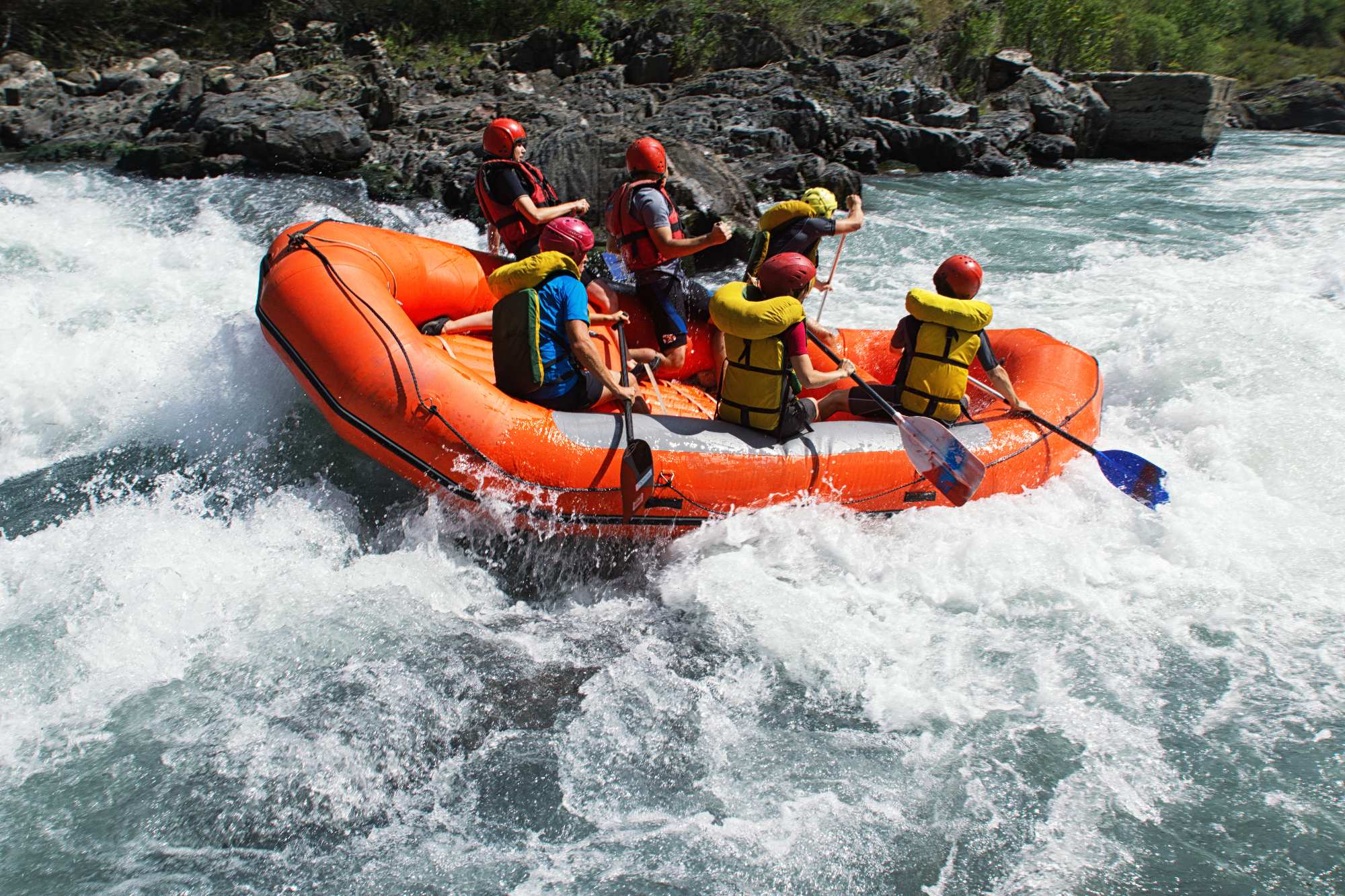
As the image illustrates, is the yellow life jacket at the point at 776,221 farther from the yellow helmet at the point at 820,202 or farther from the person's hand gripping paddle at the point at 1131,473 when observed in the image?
the person's hand gripping paddle at the point at 1131,473

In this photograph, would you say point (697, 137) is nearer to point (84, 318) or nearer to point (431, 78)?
point (431, 78)

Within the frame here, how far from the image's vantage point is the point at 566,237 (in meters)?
4.04

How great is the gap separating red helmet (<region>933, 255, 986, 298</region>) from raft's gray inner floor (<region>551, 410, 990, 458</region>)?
2.18 ft

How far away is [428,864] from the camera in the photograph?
2.73m

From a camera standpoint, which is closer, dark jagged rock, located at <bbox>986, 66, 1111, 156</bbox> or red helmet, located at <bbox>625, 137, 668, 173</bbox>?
red helmet, located at <bbox>625, 137, 668, 173</bbox>

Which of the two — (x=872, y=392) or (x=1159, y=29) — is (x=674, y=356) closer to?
(x=872, y=392)

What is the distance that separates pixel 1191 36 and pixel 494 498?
2766 cm

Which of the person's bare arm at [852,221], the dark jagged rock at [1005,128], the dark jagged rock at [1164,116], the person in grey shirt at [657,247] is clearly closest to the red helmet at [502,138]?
the person in grey shirt at [657,247]

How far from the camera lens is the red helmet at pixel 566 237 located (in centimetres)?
405

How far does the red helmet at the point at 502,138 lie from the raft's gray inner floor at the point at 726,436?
1.94 metres

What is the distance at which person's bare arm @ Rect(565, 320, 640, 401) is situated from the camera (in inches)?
150

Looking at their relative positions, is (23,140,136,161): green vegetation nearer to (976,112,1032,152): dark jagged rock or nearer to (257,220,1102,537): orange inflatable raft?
(257,220,1102,537): orange inflatable raft

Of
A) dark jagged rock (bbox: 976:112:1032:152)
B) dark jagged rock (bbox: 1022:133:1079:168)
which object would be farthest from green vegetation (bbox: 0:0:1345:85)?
dark jagged rock (bbox: 1022:133:1079:168)

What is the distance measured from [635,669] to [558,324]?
155 centimetres
